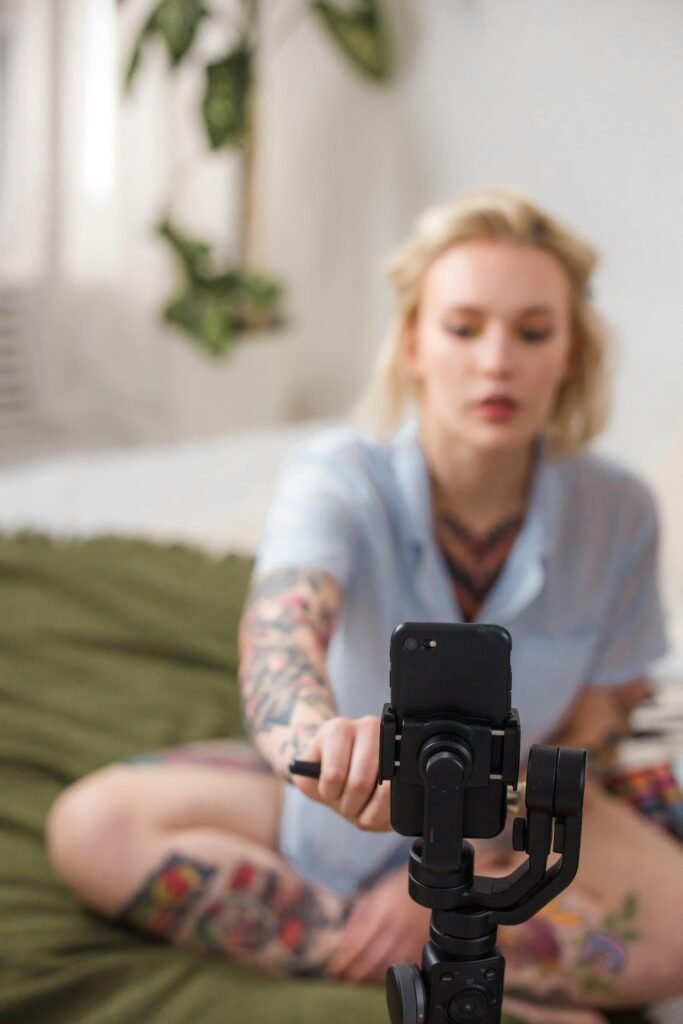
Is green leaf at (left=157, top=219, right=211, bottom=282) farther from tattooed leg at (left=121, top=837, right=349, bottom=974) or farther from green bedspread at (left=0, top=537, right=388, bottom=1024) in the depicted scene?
tattooed leg at (left=121, top=837, right=349, bottom=974)

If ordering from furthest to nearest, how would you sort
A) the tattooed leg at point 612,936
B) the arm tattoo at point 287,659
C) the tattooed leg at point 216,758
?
the tattooed leg at point 216,758 < the tattooed leg at point 612,936 < the arm tattoo at point 287,659

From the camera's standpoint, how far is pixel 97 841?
0.96m

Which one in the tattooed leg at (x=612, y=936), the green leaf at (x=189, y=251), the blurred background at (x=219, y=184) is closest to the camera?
the tattooed leg at (x=612, y=936)

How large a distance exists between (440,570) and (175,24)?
1.95 m

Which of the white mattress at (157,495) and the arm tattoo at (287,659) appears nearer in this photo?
the arm tattoo at (287,659)

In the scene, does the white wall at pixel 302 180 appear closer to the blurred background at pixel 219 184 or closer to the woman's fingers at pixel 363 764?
the blurred background at pixel 219 184

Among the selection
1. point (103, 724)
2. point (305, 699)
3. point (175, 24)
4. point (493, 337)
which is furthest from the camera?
point (175, 24)

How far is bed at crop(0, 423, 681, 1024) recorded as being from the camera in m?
0.86

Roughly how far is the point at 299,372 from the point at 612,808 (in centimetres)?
225

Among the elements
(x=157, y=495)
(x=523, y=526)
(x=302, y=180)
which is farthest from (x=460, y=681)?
(x=302, y=180)

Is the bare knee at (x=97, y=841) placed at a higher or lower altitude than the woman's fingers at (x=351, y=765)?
lower

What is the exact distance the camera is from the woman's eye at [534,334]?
2.81ft

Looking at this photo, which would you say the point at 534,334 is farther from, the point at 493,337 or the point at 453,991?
the point at 453,991

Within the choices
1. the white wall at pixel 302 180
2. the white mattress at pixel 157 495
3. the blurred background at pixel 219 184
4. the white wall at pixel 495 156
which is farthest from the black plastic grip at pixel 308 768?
the blurred background at pixel 219 184
